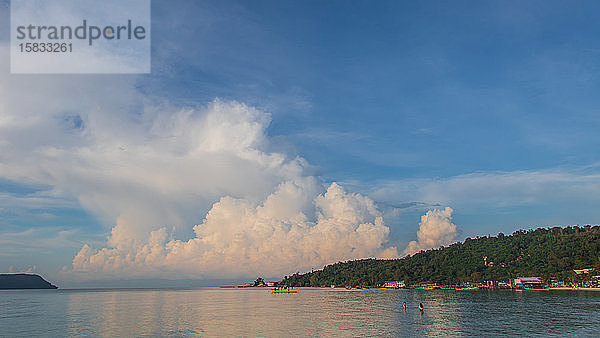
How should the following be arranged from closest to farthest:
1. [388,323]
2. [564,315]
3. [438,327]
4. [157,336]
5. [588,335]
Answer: [588,335], [157,336], [438,327], [388,323], [564,315]

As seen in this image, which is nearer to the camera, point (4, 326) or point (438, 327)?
point (438, 327)

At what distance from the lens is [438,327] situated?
72375mm

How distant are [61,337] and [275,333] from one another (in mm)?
33617

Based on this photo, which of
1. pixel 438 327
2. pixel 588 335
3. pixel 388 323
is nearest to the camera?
pixel 588 335

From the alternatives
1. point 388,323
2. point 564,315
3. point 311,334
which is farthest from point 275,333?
point 564,315

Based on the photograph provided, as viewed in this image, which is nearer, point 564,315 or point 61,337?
point 61,337

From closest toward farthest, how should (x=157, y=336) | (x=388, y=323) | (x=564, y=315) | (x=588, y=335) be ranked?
(x=588, y=335) < (x=157, y=336) < (x=388, y=323) < (x=564, y=315)

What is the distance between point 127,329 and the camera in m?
73.4

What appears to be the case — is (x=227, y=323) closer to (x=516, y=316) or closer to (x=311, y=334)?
(x=311, y=334)

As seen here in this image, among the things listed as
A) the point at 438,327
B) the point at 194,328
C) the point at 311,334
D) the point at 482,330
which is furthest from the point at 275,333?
the point at 482,330

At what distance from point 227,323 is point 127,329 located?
1883 cm

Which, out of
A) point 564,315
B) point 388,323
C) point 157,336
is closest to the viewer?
point 157,336

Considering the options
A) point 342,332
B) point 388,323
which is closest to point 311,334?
point 342,332

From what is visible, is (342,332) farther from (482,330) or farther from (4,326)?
(4,326)
